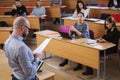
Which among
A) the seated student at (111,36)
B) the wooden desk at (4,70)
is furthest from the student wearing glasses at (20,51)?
the seated student at (111,36)

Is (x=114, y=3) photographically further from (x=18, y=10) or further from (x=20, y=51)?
(x=20, y=51)

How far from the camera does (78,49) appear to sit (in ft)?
12.8

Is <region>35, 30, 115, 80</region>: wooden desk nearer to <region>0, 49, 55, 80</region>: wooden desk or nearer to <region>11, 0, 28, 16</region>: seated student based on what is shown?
<region>0, 49, 55, 80</region>: wooden desk

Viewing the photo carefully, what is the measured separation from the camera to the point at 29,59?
202 cm

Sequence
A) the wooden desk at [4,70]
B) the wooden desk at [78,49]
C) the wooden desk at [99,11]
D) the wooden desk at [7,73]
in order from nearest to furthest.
A: the wooden desk at [7,73] < the wooden desk at [4,70] < the wooden desk at [78,49] < the wooden desk at [99,11]

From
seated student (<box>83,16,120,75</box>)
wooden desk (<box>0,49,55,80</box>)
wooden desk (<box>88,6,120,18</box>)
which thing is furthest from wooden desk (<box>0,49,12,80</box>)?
wooden desk (<box>88,6,120,18</box>)

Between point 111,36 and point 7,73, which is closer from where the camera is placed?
point 7,73

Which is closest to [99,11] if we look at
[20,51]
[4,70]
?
[4,70]

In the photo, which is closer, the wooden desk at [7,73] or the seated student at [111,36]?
the wooden desk at [7,73]

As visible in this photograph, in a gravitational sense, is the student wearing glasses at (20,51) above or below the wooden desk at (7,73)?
above

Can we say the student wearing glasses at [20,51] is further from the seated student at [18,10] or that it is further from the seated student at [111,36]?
the seated student at [18,10]

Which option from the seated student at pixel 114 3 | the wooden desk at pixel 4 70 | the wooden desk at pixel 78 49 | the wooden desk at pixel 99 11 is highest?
the seated student at pixel 114 3

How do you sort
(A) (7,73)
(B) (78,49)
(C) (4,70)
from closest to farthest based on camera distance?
(A) (7,73)
(C) (4,70)
(B) (78,49)

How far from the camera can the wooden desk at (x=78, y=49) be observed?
3613mm
